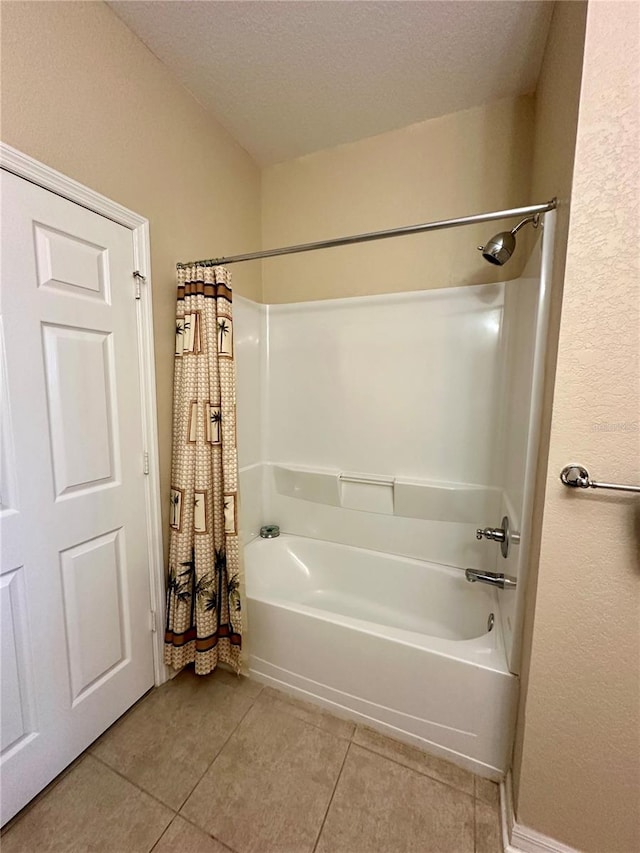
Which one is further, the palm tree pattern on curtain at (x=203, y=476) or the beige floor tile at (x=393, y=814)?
the palm tree pattern on curtain at (x=203, y=476)

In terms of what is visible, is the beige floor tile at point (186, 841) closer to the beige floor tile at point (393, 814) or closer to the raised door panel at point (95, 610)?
the beige floor tile at point (393, 814)

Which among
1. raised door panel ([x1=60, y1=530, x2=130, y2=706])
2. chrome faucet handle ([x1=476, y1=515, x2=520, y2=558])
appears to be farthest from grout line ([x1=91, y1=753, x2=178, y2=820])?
chrome faucet handle ([x1=476, y1=515, x2=520, y2=558])

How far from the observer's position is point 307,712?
146 centimetres

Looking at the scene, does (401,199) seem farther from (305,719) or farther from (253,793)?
(253,793)

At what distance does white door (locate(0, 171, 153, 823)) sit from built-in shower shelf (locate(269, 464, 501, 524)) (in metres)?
0.93

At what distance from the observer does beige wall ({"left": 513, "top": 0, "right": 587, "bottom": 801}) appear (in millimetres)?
889

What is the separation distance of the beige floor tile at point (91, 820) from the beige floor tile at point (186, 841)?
0.03 meters

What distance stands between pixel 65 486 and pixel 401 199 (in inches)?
81.8

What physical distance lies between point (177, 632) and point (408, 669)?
99 centimetres

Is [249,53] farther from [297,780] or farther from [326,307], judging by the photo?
[297,780]

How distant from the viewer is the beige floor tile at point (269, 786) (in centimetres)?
105

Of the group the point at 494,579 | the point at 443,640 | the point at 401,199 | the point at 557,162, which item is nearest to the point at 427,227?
the point at 557,162

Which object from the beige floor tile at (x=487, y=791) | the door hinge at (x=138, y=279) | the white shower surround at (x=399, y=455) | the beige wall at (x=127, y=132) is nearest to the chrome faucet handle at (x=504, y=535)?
the white shower surround at (x=399, y=455)

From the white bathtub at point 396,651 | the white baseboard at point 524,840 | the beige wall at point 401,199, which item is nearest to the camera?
the white baseboard at point 524,840
